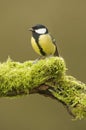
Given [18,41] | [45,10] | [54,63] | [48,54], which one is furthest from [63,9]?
[54,63]

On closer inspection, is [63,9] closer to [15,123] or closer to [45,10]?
[45,10]

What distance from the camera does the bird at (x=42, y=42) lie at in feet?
8.45

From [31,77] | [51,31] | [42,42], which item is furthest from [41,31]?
[51,31]

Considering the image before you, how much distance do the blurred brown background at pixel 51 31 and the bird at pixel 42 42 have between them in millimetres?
1826

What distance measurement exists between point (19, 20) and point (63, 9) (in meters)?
0.33

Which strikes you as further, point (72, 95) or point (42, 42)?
point (42, 42)

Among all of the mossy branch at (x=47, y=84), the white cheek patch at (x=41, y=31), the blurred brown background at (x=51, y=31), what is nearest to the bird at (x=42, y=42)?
the white cheek patch at (x=41, y=31)

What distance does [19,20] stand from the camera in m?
4.57

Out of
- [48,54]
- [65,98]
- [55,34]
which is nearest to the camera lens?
[65,98]

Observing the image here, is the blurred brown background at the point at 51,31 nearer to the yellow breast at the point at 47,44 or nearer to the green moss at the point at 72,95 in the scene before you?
the yellow breast at the point at 47,44

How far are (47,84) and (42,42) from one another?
0.28 metres

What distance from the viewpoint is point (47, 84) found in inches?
93.0

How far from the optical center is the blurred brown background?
14.8 feet

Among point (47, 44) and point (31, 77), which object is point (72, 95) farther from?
point (47, 44)
